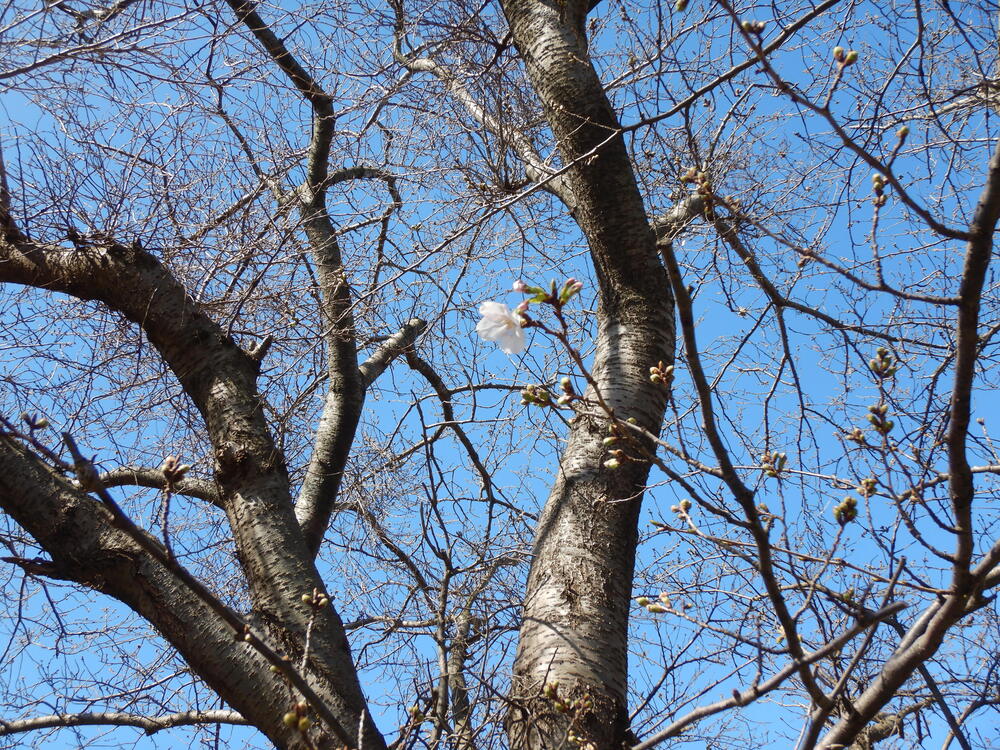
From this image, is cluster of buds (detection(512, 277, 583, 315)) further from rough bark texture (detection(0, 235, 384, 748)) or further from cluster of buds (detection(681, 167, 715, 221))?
rough bark texture (detection(0, 235, 384, 748))

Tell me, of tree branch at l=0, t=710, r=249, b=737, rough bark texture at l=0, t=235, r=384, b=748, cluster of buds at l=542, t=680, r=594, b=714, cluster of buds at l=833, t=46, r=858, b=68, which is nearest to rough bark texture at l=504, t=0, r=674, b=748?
cluster of buds at l=542, t=680, r=594, b=714

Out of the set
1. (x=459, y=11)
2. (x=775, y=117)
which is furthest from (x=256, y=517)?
(x=775, y=117)

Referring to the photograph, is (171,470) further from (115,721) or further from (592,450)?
(115,721)

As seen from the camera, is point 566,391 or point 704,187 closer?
point 704,187

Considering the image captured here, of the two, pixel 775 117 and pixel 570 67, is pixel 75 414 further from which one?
pixel 775 117

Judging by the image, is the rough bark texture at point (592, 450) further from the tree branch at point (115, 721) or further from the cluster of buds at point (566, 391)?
the tree branch at point (115, 721)

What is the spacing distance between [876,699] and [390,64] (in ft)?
10.2

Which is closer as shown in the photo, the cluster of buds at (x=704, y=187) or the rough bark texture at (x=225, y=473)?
the cluster of buds at (x=704, y=187)

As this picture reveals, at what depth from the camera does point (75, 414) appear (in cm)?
299

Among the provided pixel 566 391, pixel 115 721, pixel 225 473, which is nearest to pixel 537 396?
pixel 566 391

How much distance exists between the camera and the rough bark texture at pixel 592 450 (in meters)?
2.05

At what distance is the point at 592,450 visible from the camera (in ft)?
Result: 8.06

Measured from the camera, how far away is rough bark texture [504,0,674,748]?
6.73 feet

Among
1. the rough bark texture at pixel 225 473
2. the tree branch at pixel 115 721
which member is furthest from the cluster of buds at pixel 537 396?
the tree branch at pixel 115 721
